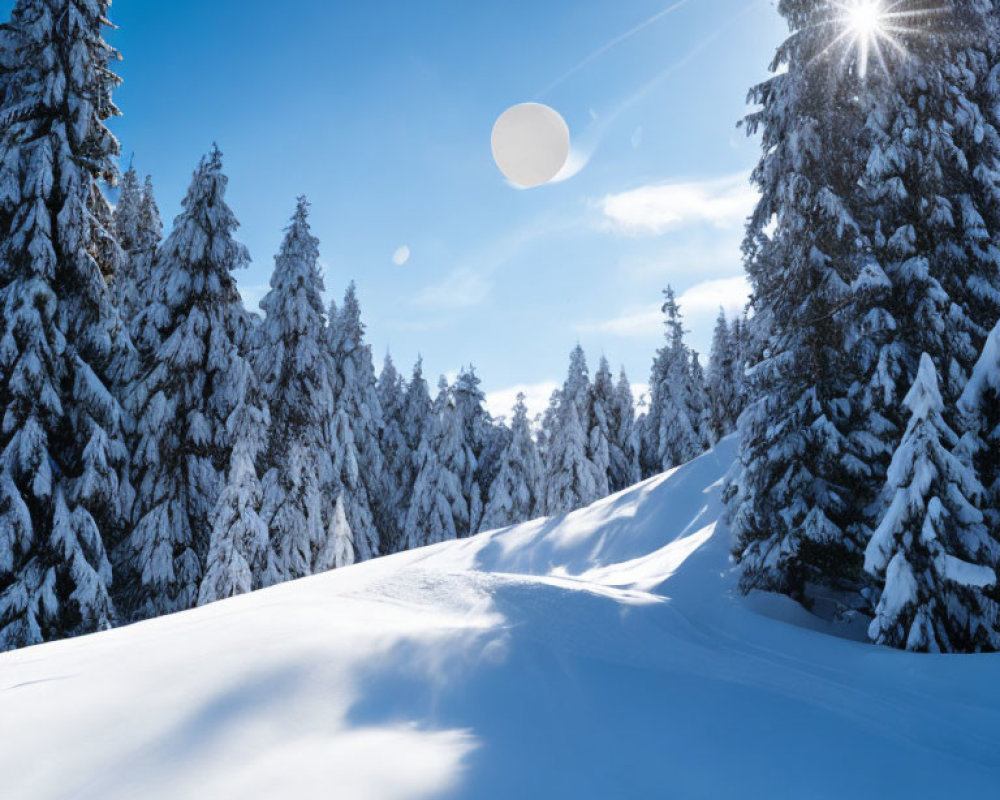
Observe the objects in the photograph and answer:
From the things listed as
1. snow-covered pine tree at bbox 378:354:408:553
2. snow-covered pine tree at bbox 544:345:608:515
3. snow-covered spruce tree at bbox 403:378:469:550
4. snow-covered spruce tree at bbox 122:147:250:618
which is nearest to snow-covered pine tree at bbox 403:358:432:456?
snow-covered pine tree at bbox 378:354:408:553

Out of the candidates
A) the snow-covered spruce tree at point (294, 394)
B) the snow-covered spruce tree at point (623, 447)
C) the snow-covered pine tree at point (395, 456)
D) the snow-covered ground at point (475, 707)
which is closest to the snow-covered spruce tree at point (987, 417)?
the snow-covered ground at point (475, 707)

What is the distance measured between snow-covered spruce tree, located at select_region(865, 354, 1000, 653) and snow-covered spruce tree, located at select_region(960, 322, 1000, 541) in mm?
405

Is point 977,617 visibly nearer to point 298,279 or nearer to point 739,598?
point 739,598

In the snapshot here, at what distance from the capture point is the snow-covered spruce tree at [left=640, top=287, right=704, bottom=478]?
39.2 meters

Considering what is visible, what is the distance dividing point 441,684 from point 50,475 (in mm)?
10796

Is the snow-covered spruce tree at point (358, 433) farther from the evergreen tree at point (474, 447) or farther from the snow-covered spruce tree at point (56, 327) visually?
the snow-covered spruce tree at point (56, 327)

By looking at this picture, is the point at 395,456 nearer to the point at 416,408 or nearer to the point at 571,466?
the point at 416,408

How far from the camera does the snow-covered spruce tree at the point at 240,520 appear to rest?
48.2 ft

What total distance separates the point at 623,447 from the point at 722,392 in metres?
10.6

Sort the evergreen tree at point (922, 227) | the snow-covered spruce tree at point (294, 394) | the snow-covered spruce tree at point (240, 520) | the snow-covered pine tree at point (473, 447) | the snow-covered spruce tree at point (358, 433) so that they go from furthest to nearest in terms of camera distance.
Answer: the snow-covered pine tree at point (473, 447), the snow-covered spruce tree at point (358, 433), the snow-covered spruce tree at point (294, 394), the snow-covered spruce tree at point (240, 520), the evergreen tree at point (922, 227)

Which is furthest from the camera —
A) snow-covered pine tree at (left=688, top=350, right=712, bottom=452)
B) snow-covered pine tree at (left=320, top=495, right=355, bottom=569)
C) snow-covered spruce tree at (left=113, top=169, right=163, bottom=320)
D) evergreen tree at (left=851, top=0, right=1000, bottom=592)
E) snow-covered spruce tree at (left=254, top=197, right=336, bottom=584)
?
snow-covered pine tree at (left=688, top=350, right=712, bottom=452)

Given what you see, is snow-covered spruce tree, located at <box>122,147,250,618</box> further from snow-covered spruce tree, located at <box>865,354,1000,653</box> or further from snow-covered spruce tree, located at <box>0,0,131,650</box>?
snow-covered spruce tree, located at <box>865,354,1000,653</box>

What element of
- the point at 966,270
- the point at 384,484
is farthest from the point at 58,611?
the point at 384,484

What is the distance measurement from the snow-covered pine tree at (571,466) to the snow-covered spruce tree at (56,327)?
23.9 m
